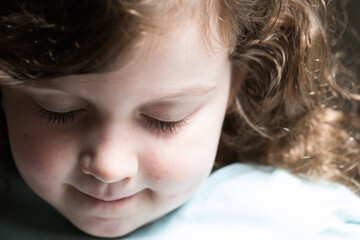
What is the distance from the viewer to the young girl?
73cm

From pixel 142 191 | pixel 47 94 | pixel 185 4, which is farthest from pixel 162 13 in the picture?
pixel 142 191

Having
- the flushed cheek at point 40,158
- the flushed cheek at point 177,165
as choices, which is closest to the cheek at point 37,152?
the flushed cheek at point 40,158

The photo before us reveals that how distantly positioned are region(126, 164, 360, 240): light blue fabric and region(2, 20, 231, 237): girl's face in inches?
2.9

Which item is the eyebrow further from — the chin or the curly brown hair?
the chin

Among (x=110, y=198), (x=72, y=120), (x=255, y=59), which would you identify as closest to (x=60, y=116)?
(x=72, y=120)

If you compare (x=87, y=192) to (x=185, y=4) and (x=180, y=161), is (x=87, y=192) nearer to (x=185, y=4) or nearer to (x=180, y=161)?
(x=180, y=161)

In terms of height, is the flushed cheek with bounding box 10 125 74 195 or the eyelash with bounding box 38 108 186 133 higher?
the eyelash with bounding box 38 108 186 133

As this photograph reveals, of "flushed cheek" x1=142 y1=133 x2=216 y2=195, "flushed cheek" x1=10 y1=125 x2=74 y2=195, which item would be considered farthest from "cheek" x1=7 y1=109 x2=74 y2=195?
"flushed cheek" x1=142 y1=133 x2=216 y2=195

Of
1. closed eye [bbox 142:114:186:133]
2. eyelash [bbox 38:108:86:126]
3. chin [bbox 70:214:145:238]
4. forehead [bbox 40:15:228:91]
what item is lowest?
chin [bbox 70:214:145:238]

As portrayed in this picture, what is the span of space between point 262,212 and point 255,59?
234mm

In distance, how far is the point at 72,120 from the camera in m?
0.82

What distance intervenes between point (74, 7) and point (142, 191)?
0.30m

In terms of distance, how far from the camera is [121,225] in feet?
3.02

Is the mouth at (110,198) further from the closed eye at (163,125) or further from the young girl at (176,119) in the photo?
the closed eye at (163,125)
